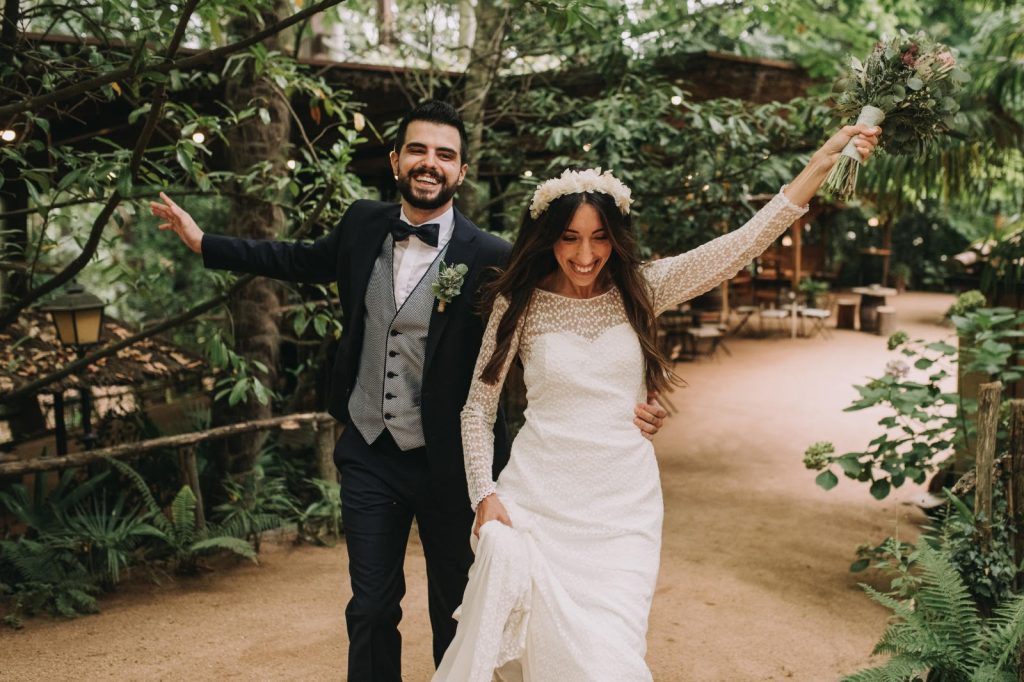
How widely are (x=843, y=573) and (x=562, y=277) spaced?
12.8 feet

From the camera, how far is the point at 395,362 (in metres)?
2.94

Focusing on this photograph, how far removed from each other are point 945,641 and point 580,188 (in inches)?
86.9

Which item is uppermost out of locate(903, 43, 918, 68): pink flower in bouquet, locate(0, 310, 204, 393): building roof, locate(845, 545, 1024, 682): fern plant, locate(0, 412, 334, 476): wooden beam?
locate(903, 43, 918, 68): pink flower in bouquet

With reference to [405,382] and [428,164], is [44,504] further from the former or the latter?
[428,164]

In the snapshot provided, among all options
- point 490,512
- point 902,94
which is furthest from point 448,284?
point 902,94

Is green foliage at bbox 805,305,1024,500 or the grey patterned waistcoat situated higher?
the grey patterned waistcoat

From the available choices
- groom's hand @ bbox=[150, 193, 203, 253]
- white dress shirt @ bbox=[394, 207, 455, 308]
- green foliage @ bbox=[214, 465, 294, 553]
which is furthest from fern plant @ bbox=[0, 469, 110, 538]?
white dress shirt @ bbox=[394, 207, 455, 308]

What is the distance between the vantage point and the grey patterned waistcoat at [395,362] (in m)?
2.92

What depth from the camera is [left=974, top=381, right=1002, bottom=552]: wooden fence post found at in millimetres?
4125

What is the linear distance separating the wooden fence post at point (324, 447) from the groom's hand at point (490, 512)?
13.6ft

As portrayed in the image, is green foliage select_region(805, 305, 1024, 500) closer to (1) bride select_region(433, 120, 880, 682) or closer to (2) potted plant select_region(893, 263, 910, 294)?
(1) bride select_region(433, 120, 880, 682)

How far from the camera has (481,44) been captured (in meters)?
7.36

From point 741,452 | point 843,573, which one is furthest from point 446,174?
point 741,452

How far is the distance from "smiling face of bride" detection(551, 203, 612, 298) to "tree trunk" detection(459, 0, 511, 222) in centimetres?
458
